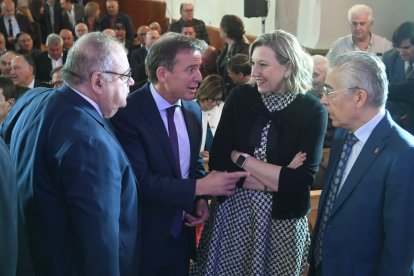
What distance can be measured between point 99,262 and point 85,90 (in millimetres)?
578

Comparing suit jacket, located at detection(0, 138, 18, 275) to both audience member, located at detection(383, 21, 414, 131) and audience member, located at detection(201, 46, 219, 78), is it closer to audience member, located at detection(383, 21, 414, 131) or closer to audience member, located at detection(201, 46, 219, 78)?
audience member, located at detection(383, 21, 414, 131)

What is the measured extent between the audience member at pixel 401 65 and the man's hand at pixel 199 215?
227cm

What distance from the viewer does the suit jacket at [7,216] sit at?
153 cm

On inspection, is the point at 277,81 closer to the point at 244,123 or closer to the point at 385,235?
the point at 244,123

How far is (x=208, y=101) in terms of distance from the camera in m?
4.34

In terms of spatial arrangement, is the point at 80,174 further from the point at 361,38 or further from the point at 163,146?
the point at 361,38

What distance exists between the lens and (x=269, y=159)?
2.23 m

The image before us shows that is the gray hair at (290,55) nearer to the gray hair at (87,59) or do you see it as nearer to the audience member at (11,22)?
the gray hair at (87,59)

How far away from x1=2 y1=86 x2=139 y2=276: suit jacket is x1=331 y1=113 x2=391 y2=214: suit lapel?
75cm

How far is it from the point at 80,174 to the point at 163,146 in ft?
1.95

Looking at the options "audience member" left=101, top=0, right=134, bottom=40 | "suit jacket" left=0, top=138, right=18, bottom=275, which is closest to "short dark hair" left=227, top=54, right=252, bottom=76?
"suit jacket" left=0, top=138, right=18, bottom=275

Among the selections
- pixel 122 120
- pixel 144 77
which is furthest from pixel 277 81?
pixel 144 77

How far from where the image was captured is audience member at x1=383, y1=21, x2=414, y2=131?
4.21 m

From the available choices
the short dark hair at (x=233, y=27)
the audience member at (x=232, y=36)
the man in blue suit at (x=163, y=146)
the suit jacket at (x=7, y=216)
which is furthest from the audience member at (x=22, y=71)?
the suit jacket at (x=7, y=216)
